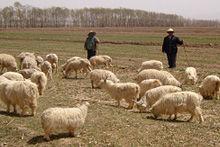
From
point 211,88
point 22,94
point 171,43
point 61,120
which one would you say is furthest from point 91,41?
point 61,120

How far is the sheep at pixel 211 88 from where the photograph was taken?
18.2 metres

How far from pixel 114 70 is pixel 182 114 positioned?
12.8 metres

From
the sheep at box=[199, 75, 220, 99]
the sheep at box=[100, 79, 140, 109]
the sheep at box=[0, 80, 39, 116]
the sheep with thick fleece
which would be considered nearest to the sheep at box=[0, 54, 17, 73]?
the sheep with thick fleece

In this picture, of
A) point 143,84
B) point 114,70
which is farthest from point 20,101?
point 114,70

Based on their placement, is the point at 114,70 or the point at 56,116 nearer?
the point at 56,116

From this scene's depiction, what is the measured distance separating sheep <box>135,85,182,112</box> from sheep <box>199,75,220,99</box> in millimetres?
3086

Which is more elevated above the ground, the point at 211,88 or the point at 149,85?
the point at 149,85

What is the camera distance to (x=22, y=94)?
46.9ft

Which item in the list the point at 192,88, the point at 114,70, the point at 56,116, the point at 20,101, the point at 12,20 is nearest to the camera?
the point at 56,116

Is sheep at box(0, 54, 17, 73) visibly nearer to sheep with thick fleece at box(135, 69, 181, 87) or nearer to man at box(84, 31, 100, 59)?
man at box(84, 31, 100, 59)

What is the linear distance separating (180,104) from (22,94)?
508 centimetres

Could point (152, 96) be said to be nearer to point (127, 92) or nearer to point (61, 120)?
point (127, 92)

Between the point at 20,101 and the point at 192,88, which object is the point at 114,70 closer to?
the point at 192,88

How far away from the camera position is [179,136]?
12.4 m
